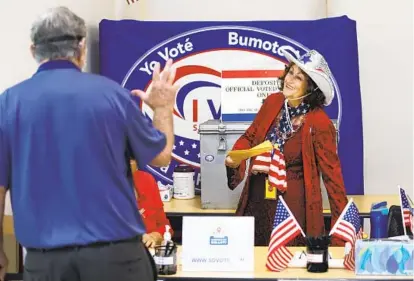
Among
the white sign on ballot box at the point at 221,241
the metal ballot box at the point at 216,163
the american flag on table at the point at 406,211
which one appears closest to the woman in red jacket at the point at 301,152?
the metal ballot box at the point at 216,163

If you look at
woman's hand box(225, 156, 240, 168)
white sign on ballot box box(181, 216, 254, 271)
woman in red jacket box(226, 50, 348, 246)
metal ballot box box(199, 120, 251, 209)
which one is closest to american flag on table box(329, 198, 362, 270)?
white sign on ballot box box(181, 216, 254, 271)

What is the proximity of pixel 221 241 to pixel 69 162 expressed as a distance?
0.77 metres

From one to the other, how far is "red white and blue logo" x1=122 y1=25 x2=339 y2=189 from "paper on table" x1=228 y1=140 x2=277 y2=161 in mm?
1057

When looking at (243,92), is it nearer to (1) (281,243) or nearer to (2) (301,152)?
(2) (301,152)

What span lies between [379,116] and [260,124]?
1.44 meters

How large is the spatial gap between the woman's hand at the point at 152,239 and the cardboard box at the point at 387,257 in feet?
3.11

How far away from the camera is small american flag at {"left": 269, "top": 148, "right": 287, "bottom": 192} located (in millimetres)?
3727

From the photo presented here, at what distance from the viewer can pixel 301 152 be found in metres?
3.72

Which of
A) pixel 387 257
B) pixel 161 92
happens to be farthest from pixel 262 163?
pixel 161 92

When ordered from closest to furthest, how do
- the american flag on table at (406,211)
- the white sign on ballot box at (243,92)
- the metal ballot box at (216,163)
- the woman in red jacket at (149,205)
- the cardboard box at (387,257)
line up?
the cardboard box at (387,257) → the american flag on table at (406,211) → the woman in red jacket at (149,205) → the metal ballot box at (216,163) → the white sign on ballot box at (243,92)

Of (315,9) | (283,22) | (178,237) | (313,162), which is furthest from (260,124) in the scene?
(315,9)

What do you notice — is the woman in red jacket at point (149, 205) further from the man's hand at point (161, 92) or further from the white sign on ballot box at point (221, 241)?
the man's hand at point (161, 92)

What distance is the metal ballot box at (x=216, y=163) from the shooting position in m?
4.30

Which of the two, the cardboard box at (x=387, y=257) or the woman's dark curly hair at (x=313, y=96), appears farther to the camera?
the woman's dark curly hair at (x=313, y=96)
